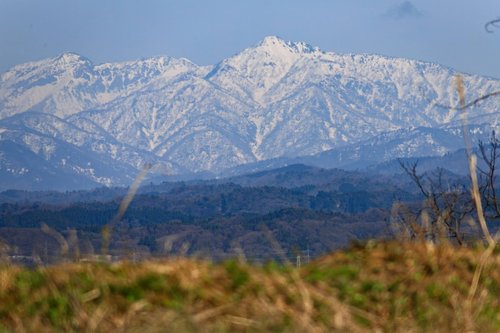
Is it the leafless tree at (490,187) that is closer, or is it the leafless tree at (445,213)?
the leafless tree at (445,213)

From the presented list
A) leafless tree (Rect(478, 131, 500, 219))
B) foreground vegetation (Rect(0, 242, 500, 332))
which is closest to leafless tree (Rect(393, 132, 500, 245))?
leafless tree (Rect(478, 131, 500, 219))

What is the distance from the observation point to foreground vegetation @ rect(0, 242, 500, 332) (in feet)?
27.4

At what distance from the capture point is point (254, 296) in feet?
29.2

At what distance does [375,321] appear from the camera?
28.7 ft

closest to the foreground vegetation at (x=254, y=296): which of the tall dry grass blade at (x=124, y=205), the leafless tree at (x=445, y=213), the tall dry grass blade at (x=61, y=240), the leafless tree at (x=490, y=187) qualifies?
the tall dry grass blade at (x=61, y=240)

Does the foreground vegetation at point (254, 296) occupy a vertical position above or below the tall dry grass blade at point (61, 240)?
below

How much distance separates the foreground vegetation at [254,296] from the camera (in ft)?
27.4

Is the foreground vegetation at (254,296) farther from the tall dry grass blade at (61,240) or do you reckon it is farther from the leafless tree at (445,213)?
the leafless tree at (445,213)

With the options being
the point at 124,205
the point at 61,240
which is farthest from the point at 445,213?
the point at 124,205

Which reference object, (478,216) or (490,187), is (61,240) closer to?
(478,216)

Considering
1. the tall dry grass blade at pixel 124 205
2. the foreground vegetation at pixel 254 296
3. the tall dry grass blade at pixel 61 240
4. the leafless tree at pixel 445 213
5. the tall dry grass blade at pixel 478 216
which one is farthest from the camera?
the leafless tree at pixel 445 213

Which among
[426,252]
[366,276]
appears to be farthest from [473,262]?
[366,276]

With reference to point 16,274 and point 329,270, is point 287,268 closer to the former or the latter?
point 329,270

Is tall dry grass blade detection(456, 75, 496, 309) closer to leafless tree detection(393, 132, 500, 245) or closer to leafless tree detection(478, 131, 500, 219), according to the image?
leafless tree detection(393, 132, 500, 245)
